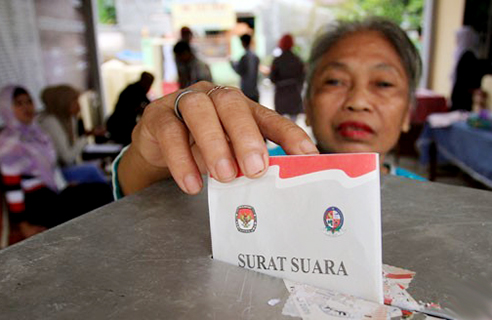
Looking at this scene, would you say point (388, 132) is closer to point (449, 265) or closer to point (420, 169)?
point (449, 265)

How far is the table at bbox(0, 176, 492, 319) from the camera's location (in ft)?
1.15

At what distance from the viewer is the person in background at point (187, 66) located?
4.39m

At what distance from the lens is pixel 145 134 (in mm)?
737

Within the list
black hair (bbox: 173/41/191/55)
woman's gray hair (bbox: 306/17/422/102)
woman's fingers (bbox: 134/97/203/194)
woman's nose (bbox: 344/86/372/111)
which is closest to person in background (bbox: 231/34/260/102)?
black hair (bbox: 173/41/191/55)

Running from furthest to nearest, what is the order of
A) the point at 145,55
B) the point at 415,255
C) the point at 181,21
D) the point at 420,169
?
the point at 181,21 → the point at 145,55 → the point at 420,169 → the point at 415,255

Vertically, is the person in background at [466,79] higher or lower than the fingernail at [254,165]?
lower

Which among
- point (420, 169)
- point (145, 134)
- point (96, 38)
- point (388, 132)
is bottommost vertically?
point (420, 169)

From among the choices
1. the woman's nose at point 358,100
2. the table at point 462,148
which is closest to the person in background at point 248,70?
the table at point 462,148

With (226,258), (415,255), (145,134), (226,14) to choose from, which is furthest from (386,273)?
(226,14)

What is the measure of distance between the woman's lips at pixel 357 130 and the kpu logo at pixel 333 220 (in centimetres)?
95

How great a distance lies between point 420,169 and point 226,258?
16.8ft

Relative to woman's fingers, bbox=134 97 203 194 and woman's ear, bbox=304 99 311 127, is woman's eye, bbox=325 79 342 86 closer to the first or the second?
woman's ear, bbox=304 99 311 127

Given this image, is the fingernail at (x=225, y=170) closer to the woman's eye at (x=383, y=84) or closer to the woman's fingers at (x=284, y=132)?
the woman's fingers at (x=284, y=132)

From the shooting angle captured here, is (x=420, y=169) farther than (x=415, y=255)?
Yes
